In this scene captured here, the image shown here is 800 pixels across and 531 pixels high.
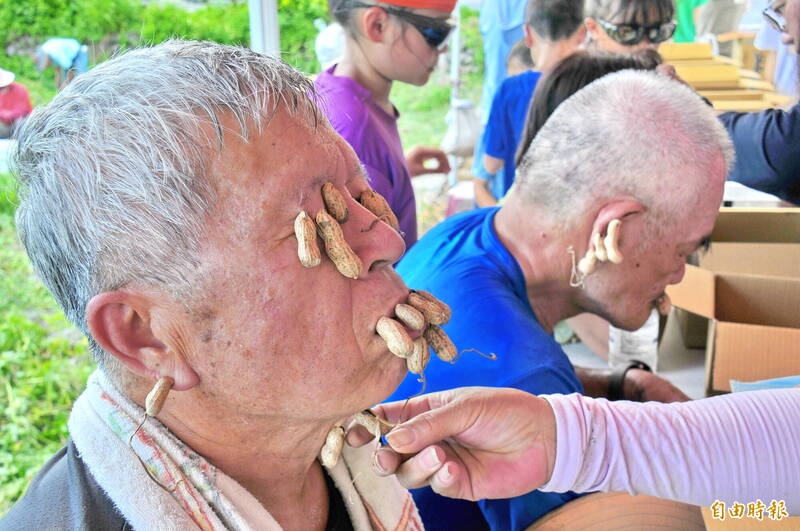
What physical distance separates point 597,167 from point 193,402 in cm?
124

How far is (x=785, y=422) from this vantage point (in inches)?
50.4

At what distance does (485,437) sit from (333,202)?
1.69 ft

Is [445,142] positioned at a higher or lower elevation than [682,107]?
lower

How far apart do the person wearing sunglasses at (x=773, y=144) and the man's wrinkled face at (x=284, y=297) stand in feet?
6.15

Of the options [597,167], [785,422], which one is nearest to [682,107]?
[597,167]

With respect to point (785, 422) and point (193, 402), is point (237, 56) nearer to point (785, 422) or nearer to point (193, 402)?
point (193, 402)

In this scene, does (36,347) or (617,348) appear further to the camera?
(36,347)

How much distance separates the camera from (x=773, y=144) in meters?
2.49

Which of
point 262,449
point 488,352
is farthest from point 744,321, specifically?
point 262,449

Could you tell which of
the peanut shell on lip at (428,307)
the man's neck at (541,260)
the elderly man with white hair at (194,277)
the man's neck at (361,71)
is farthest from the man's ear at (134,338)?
the man's neck at (361,71)

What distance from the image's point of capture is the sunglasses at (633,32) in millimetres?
3312

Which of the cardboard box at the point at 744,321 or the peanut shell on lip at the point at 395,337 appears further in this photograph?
the cardboard box at the point at 744,321

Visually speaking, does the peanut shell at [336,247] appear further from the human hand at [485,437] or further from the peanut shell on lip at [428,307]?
the human hand at [485,437]

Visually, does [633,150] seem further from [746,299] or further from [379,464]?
[379,464]
